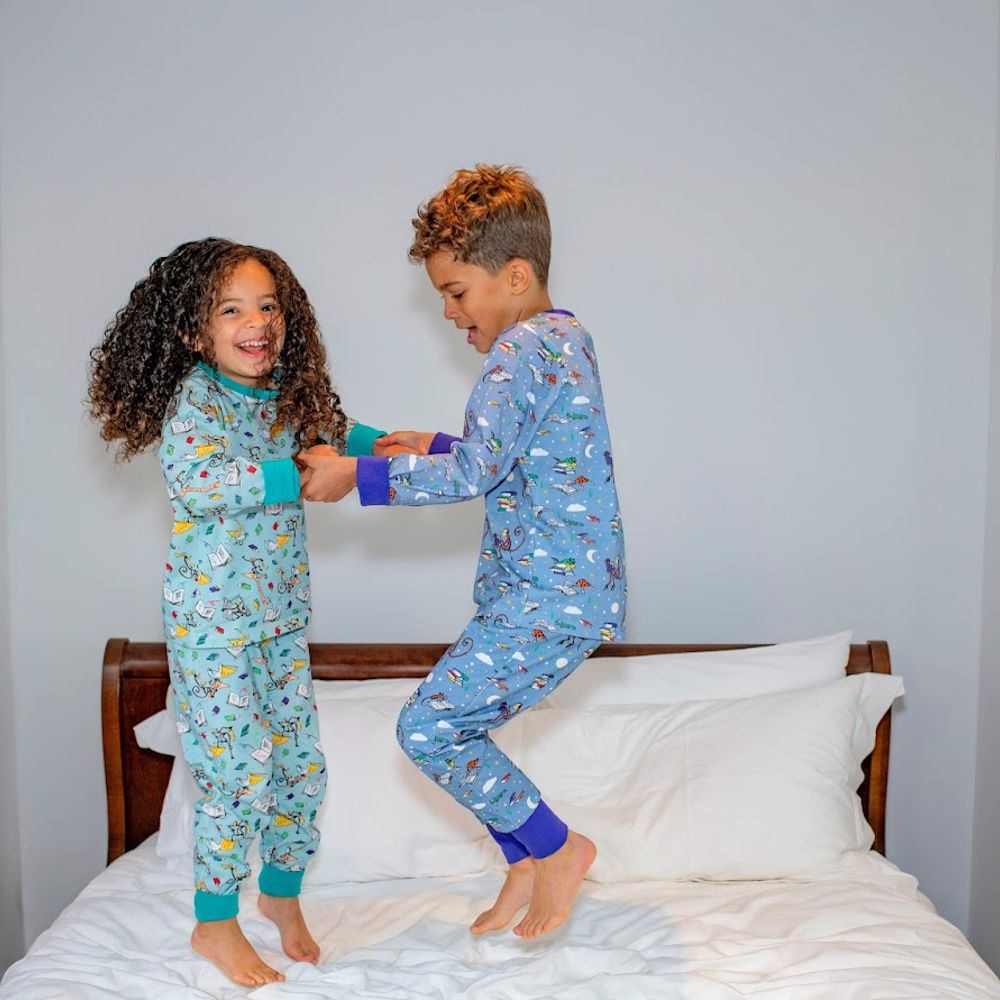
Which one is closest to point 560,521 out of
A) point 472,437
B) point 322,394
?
point 472,437

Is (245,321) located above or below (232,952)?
above

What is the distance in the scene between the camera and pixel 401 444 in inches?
87.6

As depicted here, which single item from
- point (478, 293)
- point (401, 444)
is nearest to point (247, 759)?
point (401, 444)

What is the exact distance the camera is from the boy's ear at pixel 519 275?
2.01 m

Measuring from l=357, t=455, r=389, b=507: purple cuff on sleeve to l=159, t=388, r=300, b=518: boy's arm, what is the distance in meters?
0.11

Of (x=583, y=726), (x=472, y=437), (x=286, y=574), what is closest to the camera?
(x=472, y=437)

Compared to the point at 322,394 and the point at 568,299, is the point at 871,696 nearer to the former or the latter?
the point at 568,299

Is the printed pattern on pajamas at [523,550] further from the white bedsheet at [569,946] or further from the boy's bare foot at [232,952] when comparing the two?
the boy's bare foot at [232,952]

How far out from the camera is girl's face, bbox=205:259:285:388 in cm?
198

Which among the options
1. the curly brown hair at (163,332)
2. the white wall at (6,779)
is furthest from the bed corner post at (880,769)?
the white wall at (6,779)

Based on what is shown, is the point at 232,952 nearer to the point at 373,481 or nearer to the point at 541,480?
the point at 373,481

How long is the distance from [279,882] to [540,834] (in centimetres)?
50

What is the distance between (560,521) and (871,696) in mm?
1044

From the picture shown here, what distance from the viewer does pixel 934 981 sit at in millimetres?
1943
